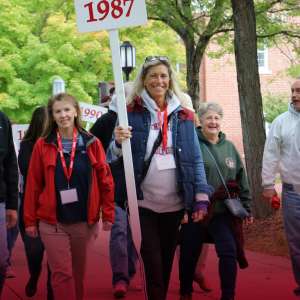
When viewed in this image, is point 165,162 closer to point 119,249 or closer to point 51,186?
point 51,186

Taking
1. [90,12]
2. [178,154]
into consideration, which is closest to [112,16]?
[90,12]

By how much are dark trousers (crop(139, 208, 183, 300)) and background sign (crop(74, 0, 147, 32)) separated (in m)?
1.41

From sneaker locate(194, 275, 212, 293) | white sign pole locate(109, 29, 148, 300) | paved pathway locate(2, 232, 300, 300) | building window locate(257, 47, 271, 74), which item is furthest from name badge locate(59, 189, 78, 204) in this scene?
building window locate(257, 47, 271, 74)

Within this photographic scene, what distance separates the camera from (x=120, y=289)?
726 cm

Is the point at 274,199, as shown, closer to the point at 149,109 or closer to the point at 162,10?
the point at 149,109

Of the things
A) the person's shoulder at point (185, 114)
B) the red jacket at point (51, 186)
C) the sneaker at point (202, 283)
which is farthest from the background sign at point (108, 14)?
the sneaker at point (202, 283)

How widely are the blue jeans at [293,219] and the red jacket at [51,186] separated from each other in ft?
6.93

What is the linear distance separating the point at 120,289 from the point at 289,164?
1997 millimetres

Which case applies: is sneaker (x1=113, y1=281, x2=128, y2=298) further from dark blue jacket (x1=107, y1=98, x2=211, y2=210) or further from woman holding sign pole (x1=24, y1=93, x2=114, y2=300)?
dark blue jacket (x1=107, y1=98, x2=211, y2=210)

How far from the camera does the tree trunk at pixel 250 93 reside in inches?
507

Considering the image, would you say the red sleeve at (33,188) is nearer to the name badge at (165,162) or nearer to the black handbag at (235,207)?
the name badge at (165,162)

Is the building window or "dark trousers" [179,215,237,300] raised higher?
the building window

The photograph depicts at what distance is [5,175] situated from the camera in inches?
228

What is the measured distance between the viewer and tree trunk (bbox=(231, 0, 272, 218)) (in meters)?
12.9
